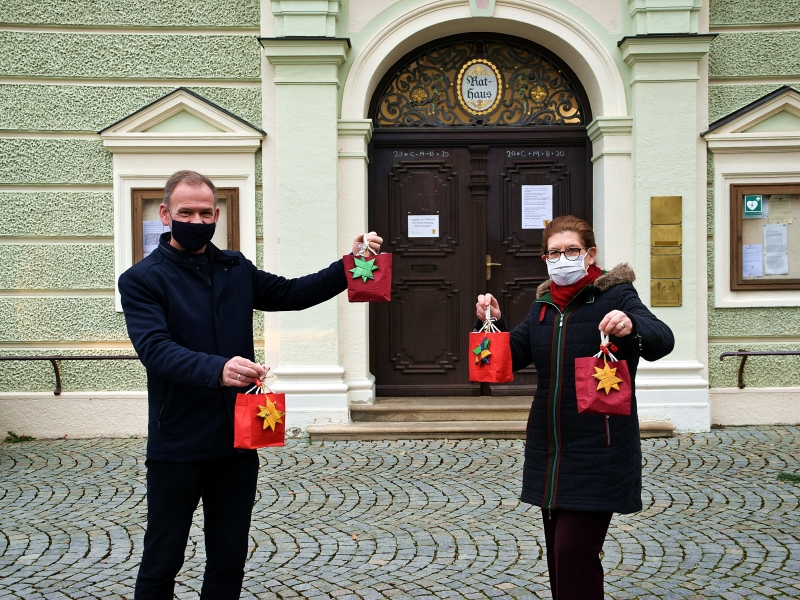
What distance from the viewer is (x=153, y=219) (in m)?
7.52

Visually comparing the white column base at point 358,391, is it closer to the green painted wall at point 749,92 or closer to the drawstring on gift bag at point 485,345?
the green painted wall at point 749,92

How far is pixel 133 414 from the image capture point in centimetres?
746

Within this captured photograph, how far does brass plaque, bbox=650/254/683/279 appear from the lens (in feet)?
24.0

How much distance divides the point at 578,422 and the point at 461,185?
207 inches

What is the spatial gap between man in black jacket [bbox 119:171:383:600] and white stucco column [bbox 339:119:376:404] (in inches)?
173

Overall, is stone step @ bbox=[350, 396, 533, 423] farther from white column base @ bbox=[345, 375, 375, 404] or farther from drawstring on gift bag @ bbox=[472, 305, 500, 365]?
drawstring on gift bag @ bbox=[472, 305, 500, 365]

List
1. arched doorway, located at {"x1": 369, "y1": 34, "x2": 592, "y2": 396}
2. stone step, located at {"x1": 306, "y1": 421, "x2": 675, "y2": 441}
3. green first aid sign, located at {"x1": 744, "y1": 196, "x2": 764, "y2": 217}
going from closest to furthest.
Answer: stone step, located at {"x1": 306, "y1": 421, "x2": 675, "y2": 441}
green first aid sign, located at {"x1": 744, "y1": 196, "x2": 764, "y2": 217}
arched doorway, located at {"x1": 369, "y1": 34, "x2": 592, "y2": 396}

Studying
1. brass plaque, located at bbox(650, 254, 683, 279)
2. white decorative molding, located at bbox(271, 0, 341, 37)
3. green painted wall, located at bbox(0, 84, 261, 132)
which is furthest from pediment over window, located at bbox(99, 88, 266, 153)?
brass plaque, located at bbox(650, 254, 683, 279)

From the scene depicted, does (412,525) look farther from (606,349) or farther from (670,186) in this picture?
(670,186)

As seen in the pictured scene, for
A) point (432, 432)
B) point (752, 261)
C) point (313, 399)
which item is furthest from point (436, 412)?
point (752, 261)

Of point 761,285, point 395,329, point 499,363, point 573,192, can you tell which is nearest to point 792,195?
point 761,285

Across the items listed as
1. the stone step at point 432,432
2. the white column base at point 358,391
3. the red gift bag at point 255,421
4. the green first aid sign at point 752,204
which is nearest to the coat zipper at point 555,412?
the red gift bag at point 255,421

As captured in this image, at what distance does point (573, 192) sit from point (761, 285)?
72.3 inches

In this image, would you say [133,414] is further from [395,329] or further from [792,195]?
[792,195]
